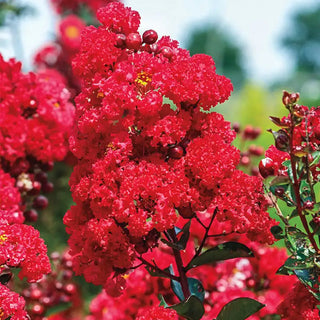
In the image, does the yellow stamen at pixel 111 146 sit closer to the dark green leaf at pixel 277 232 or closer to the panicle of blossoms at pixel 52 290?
the dark green leaf at pixel 277 232

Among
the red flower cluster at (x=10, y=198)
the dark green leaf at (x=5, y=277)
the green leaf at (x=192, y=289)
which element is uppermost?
the red flower cluster at (x=10, y=198)

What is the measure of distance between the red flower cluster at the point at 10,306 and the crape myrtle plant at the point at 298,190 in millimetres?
606

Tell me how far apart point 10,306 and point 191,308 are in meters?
0.42

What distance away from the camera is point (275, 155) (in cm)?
143

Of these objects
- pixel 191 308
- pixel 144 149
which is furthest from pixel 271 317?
pixel 144 149

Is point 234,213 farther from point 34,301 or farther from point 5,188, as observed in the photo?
point 34,301

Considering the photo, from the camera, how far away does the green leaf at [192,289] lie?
152cm

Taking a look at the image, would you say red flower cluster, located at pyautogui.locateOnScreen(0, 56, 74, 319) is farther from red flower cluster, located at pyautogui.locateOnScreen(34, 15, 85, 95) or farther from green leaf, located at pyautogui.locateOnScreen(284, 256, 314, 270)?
red flower cluster, located at pyautogui.locateOnScreen(34, 15, 85, 95)

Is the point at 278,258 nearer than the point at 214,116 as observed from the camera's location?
No

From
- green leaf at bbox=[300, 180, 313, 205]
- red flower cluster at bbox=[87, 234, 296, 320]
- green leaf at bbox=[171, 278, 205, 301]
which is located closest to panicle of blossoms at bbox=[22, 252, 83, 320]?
red flower cluster at bbox=[87, 234, 296, 320]

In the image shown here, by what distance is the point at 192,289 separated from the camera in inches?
60.4

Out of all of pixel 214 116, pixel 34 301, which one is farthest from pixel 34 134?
pixel 214 116

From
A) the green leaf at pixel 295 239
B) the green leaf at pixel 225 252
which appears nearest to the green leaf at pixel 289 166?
the green leaf at pixel 295 239

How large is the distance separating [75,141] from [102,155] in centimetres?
9
